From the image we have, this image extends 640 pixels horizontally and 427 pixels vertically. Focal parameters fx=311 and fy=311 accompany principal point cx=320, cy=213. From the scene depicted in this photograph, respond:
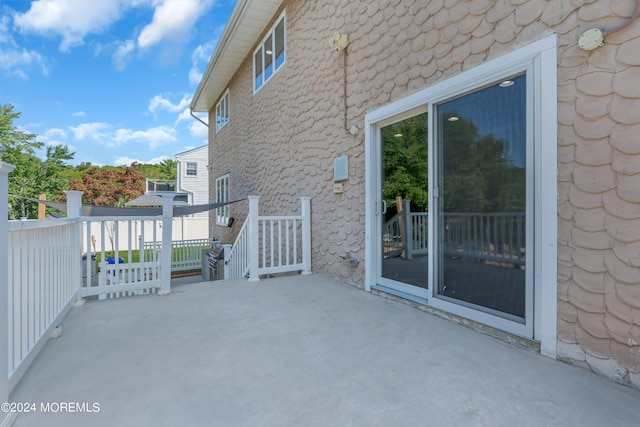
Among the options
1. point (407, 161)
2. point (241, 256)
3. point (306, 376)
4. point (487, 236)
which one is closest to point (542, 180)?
point (487, 236)

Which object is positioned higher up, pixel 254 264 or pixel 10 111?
pixel 10 111

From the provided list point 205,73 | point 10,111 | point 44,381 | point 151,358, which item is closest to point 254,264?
point 151,358

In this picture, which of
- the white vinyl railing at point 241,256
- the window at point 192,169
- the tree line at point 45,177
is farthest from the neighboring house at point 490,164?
the window at point 192,169

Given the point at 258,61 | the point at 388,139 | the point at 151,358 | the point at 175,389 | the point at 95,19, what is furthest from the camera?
the point at 95,19

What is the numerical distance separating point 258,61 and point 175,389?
7.49m

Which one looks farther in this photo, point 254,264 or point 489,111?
point 254,264

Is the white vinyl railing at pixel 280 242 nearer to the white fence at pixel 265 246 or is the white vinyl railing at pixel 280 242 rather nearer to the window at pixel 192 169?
the white fence at pixel 265 246

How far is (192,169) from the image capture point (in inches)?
737

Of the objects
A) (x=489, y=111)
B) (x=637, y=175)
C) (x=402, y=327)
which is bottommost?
(x=402, y=327)

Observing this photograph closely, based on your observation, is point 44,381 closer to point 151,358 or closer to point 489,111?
point 151,358

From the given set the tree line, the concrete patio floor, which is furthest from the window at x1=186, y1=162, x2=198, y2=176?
the concrete patio floor

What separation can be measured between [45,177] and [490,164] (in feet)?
69.1

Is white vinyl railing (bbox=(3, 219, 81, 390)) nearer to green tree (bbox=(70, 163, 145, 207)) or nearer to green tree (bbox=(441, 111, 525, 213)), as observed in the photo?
green tree (bbox=(441, 111, 525, 213))

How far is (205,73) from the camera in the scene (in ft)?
30.1
